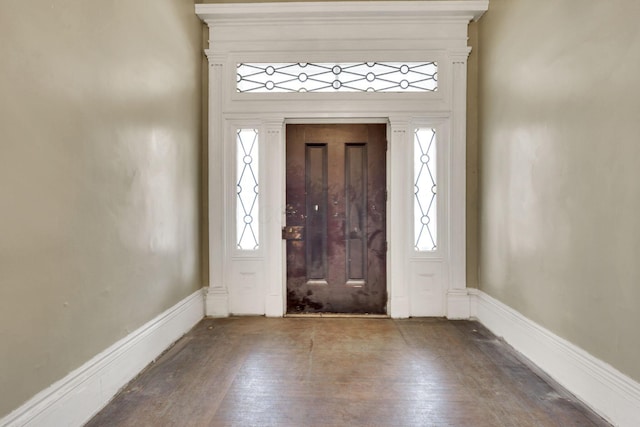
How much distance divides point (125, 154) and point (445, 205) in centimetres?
266

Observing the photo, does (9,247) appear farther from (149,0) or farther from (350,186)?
(350,186)

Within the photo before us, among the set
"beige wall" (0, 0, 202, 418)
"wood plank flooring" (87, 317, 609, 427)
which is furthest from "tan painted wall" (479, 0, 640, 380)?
"beige wall" (0, 0, 202, 418)

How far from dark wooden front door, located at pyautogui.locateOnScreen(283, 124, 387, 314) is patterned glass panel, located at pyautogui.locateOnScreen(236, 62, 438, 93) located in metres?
0.37

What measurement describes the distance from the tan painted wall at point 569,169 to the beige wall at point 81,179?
2.60 meters

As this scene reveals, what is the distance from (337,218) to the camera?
3.50 meters

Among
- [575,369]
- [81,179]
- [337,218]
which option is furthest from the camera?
[337,218]

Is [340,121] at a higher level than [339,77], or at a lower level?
lower

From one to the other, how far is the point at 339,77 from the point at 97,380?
117 inches

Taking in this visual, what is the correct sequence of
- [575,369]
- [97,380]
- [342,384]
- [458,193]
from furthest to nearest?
[458,193]
[342,384]
[575,369]
[97,380]

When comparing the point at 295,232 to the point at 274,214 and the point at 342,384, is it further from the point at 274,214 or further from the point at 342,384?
the point at 342,384

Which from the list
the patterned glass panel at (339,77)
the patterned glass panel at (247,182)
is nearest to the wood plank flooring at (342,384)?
the patterned glass panel at (247,182)

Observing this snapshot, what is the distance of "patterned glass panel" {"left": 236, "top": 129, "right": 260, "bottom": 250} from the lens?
3.45 m

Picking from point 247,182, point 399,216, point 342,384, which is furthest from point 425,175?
point 342,384

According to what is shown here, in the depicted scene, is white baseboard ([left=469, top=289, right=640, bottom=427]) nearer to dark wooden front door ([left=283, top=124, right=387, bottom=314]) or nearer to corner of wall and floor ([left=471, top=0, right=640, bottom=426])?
corner of wall and floor ([left=471, top=0, right=640, bottom=426])
